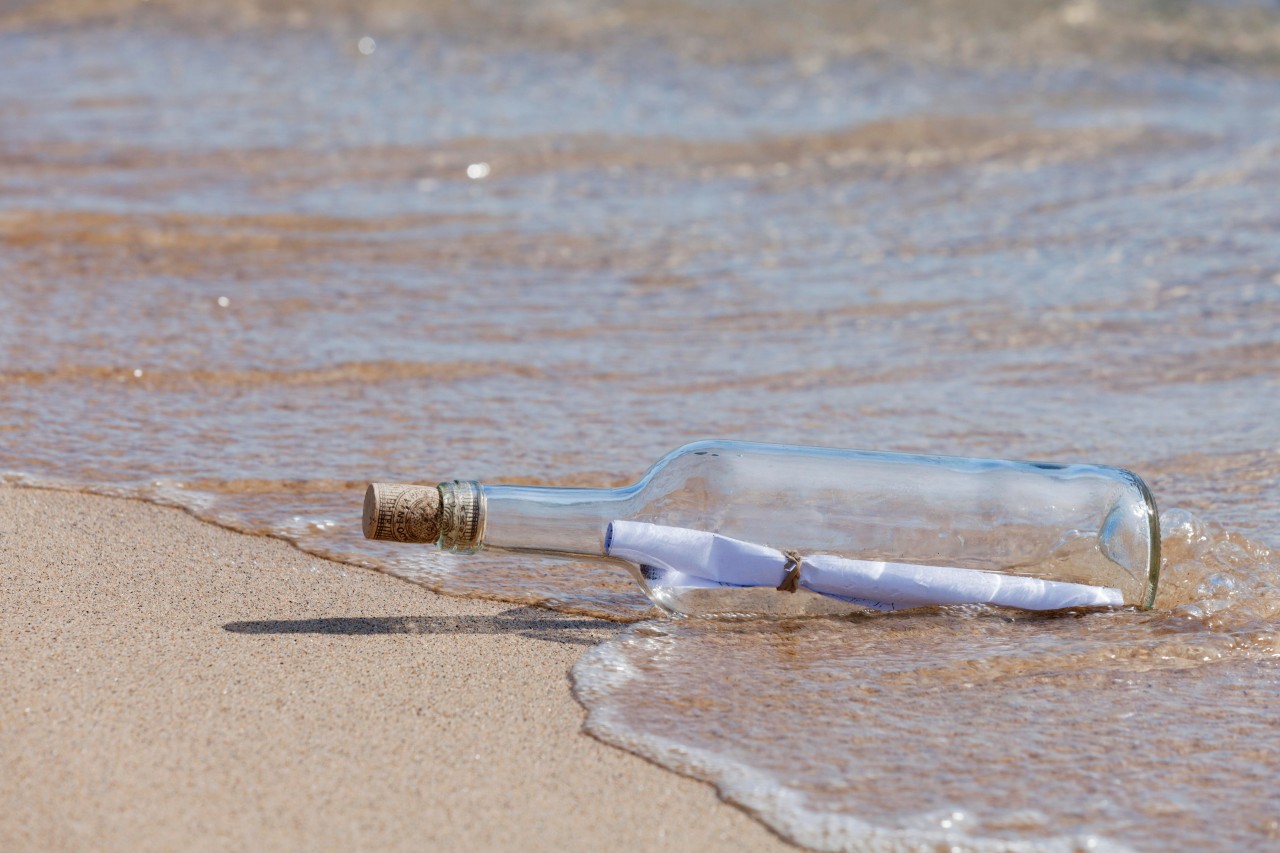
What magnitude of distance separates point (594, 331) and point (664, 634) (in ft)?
5.63

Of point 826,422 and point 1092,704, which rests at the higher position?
point 826,422

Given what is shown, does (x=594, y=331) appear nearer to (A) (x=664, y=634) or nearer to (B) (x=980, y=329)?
(B) (x=980, y=329)

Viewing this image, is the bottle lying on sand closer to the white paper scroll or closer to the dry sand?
the white paper scroll

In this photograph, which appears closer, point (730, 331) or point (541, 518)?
point (541, 518)

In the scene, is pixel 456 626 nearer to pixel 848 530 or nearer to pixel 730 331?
pixel 848 530

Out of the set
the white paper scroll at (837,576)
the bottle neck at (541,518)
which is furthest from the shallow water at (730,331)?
the bottle neck at (541,518)

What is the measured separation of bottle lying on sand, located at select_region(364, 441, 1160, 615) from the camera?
1904 mm

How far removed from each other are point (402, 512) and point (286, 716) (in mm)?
265

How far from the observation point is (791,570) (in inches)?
76.5

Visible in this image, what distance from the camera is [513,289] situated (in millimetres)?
3928

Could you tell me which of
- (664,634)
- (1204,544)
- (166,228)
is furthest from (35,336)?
(1204,544)

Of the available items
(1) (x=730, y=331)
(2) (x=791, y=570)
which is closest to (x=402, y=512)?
(2) (x=791, y=570)

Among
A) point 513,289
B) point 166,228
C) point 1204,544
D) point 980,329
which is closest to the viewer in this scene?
point 1204,544

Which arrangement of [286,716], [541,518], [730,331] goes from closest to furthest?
[286,716] → [541,518] → [730,331]
